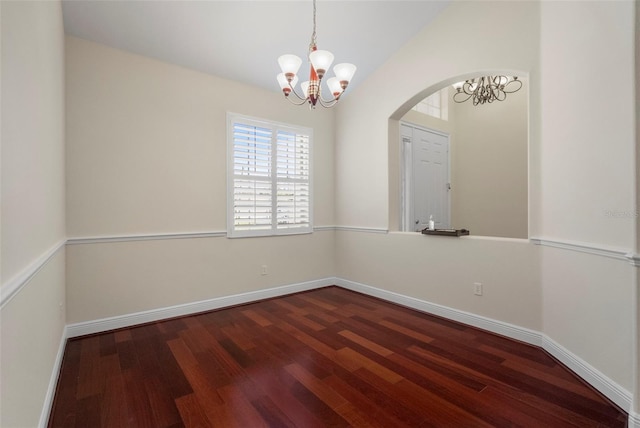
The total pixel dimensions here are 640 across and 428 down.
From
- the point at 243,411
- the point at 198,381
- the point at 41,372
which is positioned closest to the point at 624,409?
the point at 243,411

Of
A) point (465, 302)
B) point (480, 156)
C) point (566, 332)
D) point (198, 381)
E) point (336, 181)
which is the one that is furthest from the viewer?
point (480, 156)

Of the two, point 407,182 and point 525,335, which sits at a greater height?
point 407,182

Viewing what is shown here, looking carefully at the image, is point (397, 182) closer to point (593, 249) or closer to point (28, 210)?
point (593, 249)

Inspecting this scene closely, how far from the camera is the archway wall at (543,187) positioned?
1.86 meters

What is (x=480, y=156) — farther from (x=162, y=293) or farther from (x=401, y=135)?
(x=162, y=293)

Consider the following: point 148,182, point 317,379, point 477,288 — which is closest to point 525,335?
point 477,288

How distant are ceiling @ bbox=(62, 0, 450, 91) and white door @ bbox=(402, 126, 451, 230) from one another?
1585mm

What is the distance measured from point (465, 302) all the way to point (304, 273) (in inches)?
86.1

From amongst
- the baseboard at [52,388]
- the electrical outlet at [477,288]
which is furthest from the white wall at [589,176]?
the baseboard at [52,388]

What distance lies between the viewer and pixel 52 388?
6.32 ft

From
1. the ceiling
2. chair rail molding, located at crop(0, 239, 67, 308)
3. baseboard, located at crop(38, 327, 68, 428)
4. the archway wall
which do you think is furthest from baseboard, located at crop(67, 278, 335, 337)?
the ceiling

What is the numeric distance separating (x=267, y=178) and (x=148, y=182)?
140 cm

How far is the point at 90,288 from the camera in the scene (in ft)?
9.55

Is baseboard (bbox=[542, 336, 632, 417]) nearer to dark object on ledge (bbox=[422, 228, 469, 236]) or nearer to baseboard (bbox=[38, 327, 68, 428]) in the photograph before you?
dark object on ledge (bbox=[422, 228, 469, 236])
